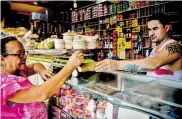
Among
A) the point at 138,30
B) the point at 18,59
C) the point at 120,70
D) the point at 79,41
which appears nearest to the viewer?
the point at 18,59

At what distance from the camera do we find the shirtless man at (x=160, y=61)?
72.6 inches

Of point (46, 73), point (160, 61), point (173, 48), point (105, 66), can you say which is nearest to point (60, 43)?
point (46, 73)

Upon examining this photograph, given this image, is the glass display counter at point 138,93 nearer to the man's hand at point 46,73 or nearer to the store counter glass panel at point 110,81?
the store counter glass panel at point 110,81

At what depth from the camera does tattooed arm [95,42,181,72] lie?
1.79 meters

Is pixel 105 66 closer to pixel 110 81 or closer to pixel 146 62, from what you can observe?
pixel 110 81

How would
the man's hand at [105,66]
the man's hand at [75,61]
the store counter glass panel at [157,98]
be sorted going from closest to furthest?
the store counter glass panel at [157,98]
the man's hand at [75,61]
the man's hand at [105,66]

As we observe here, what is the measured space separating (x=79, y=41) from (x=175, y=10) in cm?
363

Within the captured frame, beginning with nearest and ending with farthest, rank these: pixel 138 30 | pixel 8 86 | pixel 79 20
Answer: pixel 8 86, pixel 138 30, pixel 79 20

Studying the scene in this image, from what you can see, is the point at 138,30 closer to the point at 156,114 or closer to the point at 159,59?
the point at 159,59

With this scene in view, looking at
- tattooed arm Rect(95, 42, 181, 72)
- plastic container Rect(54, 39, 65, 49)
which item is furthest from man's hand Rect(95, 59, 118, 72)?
plastic container Rect(54, 39, 65, 49)

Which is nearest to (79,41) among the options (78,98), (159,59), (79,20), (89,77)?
(89,77)

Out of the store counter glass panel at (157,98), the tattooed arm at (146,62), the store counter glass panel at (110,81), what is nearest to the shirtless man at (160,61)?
the tattooed arm at (146,62)

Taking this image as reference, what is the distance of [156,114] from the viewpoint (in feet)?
3.34

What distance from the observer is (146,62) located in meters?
1.91
